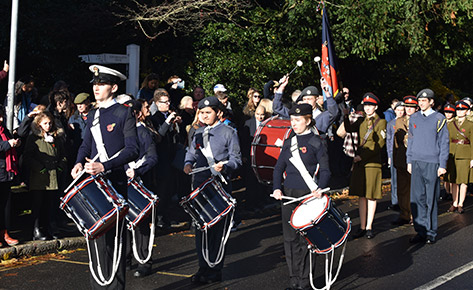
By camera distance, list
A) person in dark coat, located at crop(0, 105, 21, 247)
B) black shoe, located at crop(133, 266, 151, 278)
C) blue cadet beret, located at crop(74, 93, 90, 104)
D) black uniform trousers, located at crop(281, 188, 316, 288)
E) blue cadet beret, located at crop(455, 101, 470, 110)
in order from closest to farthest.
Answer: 1. black uniform trousers, located at crop(281, 188, 316, 288)
2. black shoe, located at crop(133, 266, 151, 278)
3. person in dark coat, located at crop(0, 105, 21, 247)
4. blue cadet beret, located at crop(74, 93, 90, 104)
5. blue cadet beret, located at crop(455, 101, 470, 110)

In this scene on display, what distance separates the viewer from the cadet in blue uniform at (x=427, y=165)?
35.9 ft

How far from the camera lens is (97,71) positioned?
276 inches

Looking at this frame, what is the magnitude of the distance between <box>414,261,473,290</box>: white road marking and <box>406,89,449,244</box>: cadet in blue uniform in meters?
1.53

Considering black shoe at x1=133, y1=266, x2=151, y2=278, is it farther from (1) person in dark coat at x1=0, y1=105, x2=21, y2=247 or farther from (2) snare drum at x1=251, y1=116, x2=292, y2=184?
(2) snare drum at x1=251, y1=116, x2=292, y2=184

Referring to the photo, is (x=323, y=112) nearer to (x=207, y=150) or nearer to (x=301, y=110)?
(x=207, y=150)

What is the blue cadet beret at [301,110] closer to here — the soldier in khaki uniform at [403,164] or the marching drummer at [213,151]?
the marching drummer at [213,151]

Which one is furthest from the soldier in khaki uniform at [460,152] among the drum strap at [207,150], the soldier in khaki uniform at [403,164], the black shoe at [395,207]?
the drum strap at [207,150]

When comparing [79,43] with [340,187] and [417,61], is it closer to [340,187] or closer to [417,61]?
[340,187]

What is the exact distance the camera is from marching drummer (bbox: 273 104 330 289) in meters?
8.05

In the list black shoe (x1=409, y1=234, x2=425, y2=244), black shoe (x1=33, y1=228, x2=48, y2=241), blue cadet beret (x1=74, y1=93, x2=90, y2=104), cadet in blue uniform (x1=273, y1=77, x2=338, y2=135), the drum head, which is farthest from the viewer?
blue cadet beret (x1=74, y1=93, x2=90, y2=104)

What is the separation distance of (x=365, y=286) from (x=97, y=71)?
3687mm

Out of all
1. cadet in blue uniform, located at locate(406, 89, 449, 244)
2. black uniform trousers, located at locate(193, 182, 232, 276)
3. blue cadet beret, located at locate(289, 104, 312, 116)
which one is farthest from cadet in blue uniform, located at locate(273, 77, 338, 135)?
black uniform trousers, located at locate(193, 182, 232, 276)

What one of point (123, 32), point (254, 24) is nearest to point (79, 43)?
point (123, 32)

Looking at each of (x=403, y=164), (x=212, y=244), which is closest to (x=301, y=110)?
(x=212, y=244)
